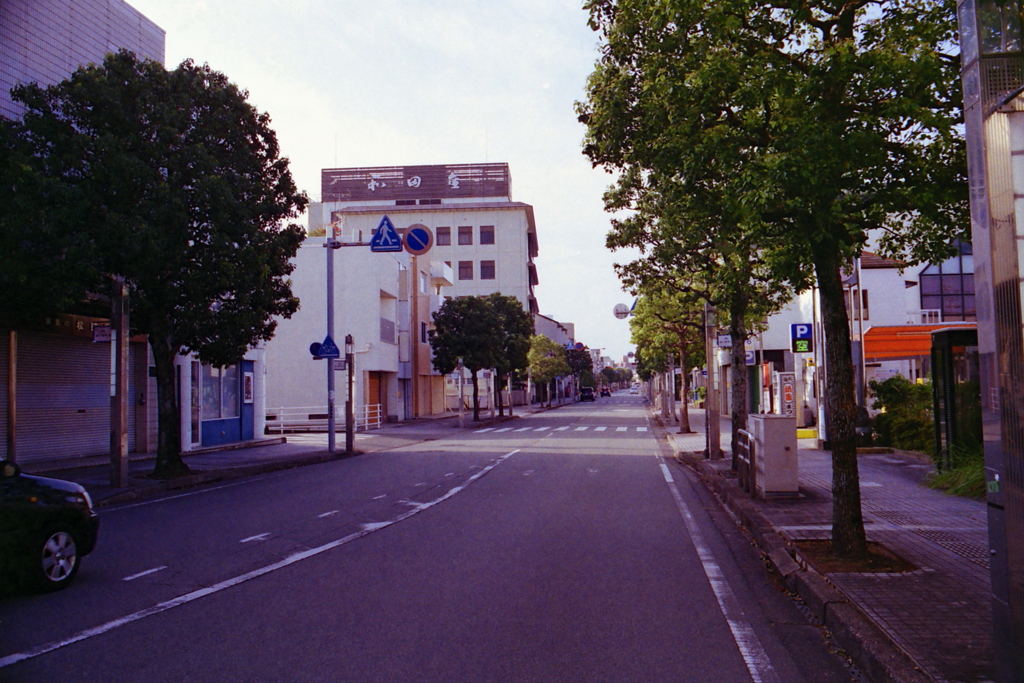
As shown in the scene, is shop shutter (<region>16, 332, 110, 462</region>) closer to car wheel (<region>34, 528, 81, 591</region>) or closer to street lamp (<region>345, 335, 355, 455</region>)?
street lamp (<region>345, 335, 355, 455</region>)

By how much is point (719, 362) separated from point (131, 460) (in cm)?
4348

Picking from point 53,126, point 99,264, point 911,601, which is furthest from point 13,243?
point 911,601

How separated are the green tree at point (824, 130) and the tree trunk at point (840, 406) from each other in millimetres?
13

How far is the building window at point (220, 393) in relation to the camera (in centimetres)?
2850

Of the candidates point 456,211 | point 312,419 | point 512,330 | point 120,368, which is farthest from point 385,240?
point 456,211

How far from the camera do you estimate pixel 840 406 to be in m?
8.11

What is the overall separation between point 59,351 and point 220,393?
27.9ft

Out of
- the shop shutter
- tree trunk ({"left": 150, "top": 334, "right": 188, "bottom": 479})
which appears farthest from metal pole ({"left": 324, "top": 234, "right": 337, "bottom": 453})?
tree trunk ({"left": 150, "top": 334, "right": 188, "bottom": 479})

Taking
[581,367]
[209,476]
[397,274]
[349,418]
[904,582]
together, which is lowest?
[209,476]

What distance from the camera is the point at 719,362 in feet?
192

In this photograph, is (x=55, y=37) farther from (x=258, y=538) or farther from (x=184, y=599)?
(x=184, y=599)

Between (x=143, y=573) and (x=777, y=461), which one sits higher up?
(x=777, y=461)

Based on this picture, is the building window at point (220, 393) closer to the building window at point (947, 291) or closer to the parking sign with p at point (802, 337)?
the parking sign with p at point (802, 337)

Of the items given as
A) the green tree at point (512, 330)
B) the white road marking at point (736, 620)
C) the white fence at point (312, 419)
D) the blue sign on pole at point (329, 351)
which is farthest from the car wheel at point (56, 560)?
the green tree at point (512, 330)
